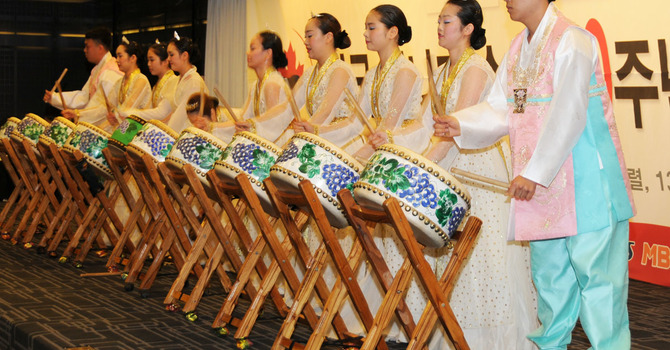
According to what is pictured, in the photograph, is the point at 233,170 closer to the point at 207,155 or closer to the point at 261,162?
the point at 261,162

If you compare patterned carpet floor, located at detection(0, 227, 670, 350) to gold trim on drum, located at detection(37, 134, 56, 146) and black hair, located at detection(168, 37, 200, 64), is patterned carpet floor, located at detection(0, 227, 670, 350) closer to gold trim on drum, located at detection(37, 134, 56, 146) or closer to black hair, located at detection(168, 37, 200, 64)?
gold trim on drum, located at detection(37, 134, 56, 146)

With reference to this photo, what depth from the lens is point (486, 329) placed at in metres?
3.13

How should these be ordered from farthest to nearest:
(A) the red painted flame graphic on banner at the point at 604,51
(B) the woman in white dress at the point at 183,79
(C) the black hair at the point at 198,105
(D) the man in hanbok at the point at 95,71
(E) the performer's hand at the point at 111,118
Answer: (D) the man in hanbok at the point at 95,71
(E) the performer's hand at the point at 111,118
(B) the woman in white dress at the point at 183,79
(C) the black hair at the point at 198,105
(A) the red painted flame graphic on banner at the point at 604,51

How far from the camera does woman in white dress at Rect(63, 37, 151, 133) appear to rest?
5844 mm

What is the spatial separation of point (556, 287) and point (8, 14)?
8063 mm

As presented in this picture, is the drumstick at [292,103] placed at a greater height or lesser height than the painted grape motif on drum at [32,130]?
greater

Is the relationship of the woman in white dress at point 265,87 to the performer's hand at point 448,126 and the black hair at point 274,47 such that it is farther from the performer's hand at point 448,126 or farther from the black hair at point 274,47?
the performer's hand at point 448,126

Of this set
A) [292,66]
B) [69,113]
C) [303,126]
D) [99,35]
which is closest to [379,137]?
[303,126]

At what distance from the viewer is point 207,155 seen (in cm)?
388

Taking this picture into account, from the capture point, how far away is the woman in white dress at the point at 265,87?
4.32m

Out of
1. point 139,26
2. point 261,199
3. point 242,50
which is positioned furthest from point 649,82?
point 139,26

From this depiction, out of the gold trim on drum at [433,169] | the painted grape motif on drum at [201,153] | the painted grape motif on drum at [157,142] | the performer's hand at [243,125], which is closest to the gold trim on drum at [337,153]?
the gold trim on drum at [433,169]

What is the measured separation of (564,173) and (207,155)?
70.6 inches

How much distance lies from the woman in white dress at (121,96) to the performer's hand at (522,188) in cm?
364
